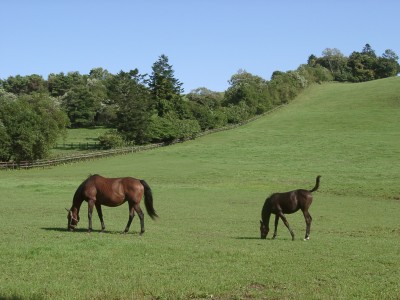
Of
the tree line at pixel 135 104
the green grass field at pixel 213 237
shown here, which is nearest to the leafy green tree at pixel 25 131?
the tree line at pixel 135 104

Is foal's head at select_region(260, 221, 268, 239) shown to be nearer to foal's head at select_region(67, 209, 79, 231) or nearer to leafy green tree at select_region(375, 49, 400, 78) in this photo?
foal's head at select_region(67, 209, 79, 231)

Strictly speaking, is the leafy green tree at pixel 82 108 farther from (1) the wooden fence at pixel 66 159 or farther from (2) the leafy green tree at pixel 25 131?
(2) the leafy green tree at pixel 25 131

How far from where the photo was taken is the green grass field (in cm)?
912

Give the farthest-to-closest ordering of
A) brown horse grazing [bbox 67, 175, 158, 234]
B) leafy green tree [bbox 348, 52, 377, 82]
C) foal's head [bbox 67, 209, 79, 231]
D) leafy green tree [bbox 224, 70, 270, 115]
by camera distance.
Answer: leafy green tree [bbox 348, 52, 377, 82]
leafy green tree [bbox 224, 70, 270, 115]
foal's head [bbox 67, 209, 79, 231]
brown horse grazing [bbox 67, 175, 158, 234]

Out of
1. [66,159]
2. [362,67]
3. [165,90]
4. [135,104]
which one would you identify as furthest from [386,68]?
[66,159]

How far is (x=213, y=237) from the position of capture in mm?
16469

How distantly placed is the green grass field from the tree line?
362 inches

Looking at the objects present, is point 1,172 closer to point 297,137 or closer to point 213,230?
point 213,230

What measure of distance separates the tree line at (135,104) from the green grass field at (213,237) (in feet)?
30.2

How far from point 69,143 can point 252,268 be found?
8101 cm

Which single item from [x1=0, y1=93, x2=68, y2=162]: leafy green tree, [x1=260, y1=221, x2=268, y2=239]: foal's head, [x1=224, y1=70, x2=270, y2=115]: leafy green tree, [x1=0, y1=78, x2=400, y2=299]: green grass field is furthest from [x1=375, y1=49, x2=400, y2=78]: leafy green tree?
[x1=260, y1=221, x2=268, y2=239]: foal's head

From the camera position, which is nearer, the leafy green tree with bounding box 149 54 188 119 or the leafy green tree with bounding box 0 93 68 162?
the leafy green tree with bounding box 0 93 68 162

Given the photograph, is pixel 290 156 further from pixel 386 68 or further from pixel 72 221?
pixel 386 68

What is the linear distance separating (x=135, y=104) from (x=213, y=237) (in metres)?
68.3
